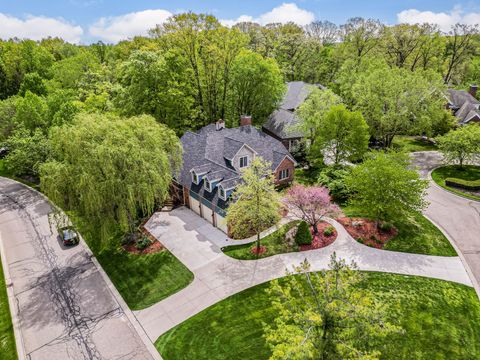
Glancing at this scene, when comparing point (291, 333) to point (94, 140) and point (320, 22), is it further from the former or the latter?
point (320, 22)

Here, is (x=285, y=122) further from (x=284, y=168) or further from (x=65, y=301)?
(x=65, y=301)

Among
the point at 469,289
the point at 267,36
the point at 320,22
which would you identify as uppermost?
the point at 320,22

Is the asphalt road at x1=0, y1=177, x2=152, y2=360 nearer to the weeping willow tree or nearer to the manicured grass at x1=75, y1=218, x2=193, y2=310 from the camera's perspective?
the manicured grass at x1=75, y1=218, x2=193, y2=310

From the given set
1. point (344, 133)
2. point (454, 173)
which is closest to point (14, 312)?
point (344, 133)

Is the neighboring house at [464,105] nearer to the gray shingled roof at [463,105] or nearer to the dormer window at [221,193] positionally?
the gray shingled roof at [463,105]

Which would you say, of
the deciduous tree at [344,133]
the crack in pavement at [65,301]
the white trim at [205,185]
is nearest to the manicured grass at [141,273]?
the crack in pavement at [65,301]

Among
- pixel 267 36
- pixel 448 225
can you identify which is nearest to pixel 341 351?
pixel 448 225
